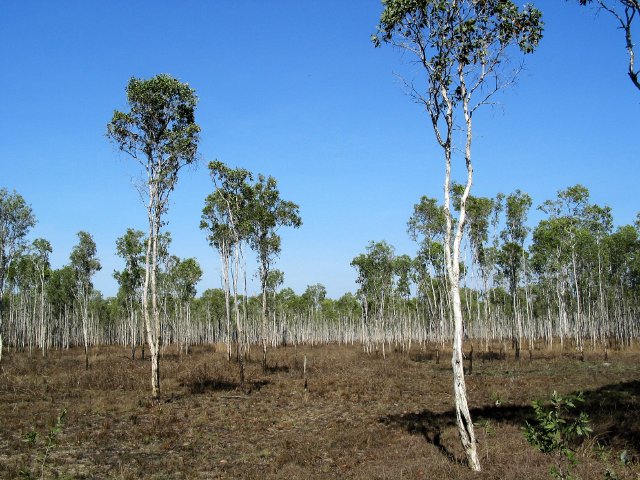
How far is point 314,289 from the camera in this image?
94125mm

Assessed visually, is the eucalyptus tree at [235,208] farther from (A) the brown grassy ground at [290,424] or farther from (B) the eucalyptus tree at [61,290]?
(B) the eucalyptus tree at [61,290]

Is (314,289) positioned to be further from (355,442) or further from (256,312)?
(355,442)

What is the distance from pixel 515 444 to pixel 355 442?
16.5 ft

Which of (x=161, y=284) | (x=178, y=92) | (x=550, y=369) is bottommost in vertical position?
(x=550, y=369)

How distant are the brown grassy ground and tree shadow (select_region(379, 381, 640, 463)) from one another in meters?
0.07

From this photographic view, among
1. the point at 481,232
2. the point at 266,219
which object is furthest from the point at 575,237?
the point at 266,219

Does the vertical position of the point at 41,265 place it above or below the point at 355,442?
above

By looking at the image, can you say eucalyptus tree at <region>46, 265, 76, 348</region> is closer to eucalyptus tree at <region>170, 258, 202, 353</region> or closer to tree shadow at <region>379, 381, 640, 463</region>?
eucalyptus tree at <region>170, 258, 202, 353</region>

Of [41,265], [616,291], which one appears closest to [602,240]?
[616,291]

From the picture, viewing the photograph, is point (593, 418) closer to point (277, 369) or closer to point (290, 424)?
point (290, 424)

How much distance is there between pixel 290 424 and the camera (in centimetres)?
1919

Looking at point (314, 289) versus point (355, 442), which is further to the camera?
point (314, 289)

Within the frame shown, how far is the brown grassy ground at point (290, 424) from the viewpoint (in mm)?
12000

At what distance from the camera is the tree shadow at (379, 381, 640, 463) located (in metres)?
12.8
